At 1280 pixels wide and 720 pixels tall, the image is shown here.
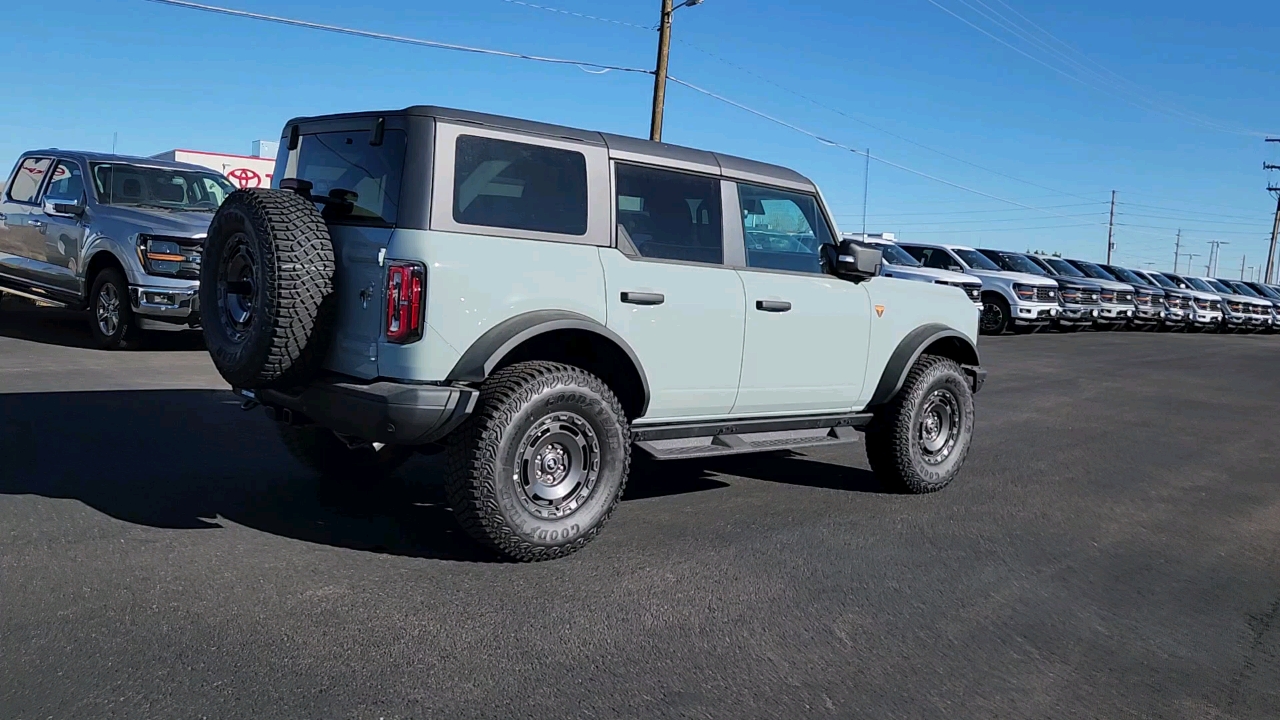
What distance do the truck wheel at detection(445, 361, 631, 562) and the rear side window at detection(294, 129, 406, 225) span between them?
94 cm

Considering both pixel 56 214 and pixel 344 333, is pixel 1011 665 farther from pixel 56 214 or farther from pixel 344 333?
pixel 56 214

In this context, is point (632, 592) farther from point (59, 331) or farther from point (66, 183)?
point (59, 331)

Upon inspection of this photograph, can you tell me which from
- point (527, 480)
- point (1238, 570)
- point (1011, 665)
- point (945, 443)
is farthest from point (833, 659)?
point (945, 443)

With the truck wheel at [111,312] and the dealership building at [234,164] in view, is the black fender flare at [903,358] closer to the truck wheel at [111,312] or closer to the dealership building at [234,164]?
the truck wheel at [111,312]

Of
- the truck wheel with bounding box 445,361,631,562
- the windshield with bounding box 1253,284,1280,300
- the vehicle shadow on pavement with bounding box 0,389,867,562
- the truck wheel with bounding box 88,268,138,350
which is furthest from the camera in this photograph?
the windshield with bounding box 1253,284,1280,300

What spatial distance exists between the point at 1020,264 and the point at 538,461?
22.6 meters

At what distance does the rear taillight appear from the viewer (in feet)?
14.9

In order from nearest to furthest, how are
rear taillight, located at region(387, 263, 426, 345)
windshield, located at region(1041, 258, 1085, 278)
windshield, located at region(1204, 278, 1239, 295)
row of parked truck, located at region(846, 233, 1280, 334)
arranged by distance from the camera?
rear taillight, located at region(387, 263, 426, 345) < row of parked truck, located at region(846, 233, 1280, 334) < windshield, located at region(1041, 258, 1085, 278) < windshield, located at region(1204, 278, 1239, 295)

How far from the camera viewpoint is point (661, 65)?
2394 centimetres

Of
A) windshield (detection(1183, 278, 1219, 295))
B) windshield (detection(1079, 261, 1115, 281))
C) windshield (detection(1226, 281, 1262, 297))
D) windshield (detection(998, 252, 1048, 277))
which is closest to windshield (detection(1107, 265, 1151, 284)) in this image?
windshield (detection(1079, 261, 1115, 281))

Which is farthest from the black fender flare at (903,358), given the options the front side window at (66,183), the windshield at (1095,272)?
the windshield at (1095,272)

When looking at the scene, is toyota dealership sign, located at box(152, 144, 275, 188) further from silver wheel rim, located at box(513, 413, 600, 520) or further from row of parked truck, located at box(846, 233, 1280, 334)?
silver wheel rim, located at box(513, 413, 600, 520)

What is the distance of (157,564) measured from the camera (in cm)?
451

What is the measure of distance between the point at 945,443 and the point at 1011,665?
3.11 metres
